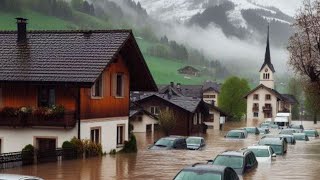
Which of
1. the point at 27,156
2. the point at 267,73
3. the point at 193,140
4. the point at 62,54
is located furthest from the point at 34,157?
the point at 267,73

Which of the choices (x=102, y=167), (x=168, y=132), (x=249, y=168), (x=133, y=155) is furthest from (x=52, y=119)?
(x=168, y=132)

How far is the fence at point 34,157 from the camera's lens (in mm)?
25484

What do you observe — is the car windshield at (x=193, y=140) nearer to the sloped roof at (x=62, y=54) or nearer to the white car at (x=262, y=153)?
the sloped roof at (x=62, y=54)

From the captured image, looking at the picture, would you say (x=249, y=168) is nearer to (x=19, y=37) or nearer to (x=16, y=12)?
(x=19, y=37)

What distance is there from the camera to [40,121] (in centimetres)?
3152

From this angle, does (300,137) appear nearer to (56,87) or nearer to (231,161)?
(56,87)

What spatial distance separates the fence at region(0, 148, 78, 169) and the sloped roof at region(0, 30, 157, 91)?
3807mm

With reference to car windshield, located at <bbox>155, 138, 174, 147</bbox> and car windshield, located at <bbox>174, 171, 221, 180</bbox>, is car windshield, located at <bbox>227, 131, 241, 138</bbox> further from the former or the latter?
car windshield, located at <bbox>174, 171, 221, 180</bbox>

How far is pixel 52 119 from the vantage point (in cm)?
3131

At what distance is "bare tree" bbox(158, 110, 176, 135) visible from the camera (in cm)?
6638

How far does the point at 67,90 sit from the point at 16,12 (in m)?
159

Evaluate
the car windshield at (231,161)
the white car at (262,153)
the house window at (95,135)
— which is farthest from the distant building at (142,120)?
the car windshield at (231,161)

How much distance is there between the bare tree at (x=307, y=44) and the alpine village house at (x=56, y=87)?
10.3 meters

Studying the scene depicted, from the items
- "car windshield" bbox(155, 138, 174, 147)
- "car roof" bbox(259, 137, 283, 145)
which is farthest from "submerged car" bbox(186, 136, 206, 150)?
"car roof" bbox(259, 137, 283, 145)
